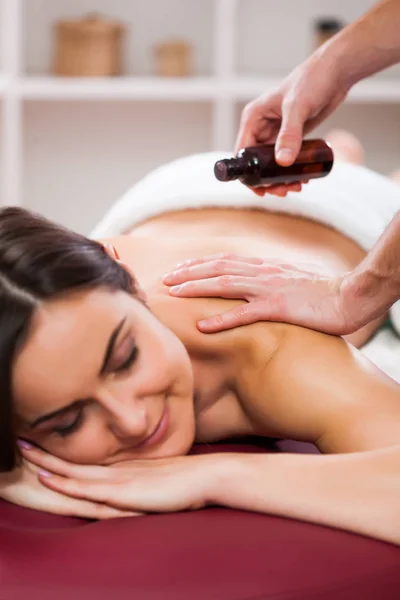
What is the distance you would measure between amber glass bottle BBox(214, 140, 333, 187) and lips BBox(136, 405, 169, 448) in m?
0.52

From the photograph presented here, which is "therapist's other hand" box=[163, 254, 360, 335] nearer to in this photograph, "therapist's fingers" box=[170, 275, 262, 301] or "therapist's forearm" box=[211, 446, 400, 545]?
"therapist's fingers" box=[170, 275, 262, 301]

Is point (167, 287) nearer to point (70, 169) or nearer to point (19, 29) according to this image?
point (19, 29)

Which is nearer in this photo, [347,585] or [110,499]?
[347,585]

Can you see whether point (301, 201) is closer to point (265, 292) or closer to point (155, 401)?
point (265, 292)

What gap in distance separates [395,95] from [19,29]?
1.47 metres

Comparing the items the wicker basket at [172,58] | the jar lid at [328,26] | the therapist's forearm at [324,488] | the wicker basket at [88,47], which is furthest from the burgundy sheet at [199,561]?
the jar lid at [328,26]

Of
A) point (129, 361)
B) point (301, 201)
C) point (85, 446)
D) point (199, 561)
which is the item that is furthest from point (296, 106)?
point (199, 561)

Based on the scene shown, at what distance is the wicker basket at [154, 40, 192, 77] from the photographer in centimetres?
385

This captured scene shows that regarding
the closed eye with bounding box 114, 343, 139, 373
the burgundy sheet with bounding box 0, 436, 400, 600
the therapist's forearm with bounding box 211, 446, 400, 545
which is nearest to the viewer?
the burgundy sheet with bounding box 0, 436, 400, 600

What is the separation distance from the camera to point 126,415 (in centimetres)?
136

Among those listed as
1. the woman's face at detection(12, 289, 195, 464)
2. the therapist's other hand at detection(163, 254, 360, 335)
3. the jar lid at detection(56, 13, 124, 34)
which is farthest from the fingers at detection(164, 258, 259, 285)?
the jar lid at detection(56, 13, 124, 34)

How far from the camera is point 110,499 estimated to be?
1.39m

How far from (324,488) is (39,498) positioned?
43cm

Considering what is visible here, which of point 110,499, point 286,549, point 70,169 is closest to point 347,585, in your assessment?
point 286,549
